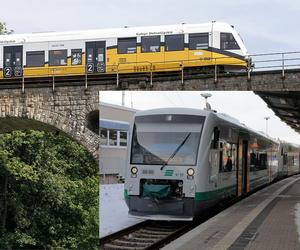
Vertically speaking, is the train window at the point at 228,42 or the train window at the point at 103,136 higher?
the train window at the point at 228,42

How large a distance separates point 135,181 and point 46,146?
982 inches

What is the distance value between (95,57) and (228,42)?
680 cm

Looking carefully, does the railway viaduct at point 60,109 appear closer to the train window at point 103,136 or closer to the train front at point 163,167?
the train front at point 163,167

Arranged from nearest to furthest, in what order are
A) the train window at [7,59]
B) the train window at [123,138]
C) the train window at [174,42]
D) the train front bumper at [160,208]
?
1. the train window at [123,138]
2. the train front bumper at [160,208]
3. the train window at [174,42]
4. the train window at [7,59]

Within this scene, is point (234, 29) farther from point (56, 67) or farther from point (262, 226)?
point (262, 226)

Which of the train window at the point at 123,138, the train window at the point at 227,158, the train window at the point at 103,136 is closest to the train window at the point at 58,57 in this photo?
the train window at the point at 227,158

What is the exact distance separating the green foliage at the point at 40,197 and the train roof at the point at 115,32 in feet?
19.9

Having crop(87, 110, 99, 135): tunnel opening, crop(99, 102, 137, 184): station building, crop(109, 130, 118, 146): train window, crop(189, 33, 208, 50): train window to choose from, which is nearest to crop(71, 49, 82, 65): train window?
crop(87, 110, 99, 135): tunnel opening

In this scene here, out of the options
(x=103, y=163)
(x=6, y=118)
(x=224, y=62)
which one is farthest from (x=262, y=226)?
(x=6, y=118)

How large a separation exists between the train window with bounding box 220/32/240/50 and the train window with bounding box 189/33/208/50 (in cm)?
76

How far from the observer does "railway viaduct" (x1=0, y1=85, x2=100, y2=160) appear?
2903 cm

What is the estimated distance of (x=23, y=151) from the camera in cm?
3109

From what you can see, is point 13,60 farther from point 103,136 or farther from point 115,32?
point 103,136

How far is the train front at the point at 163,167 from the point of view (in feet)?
24.1
